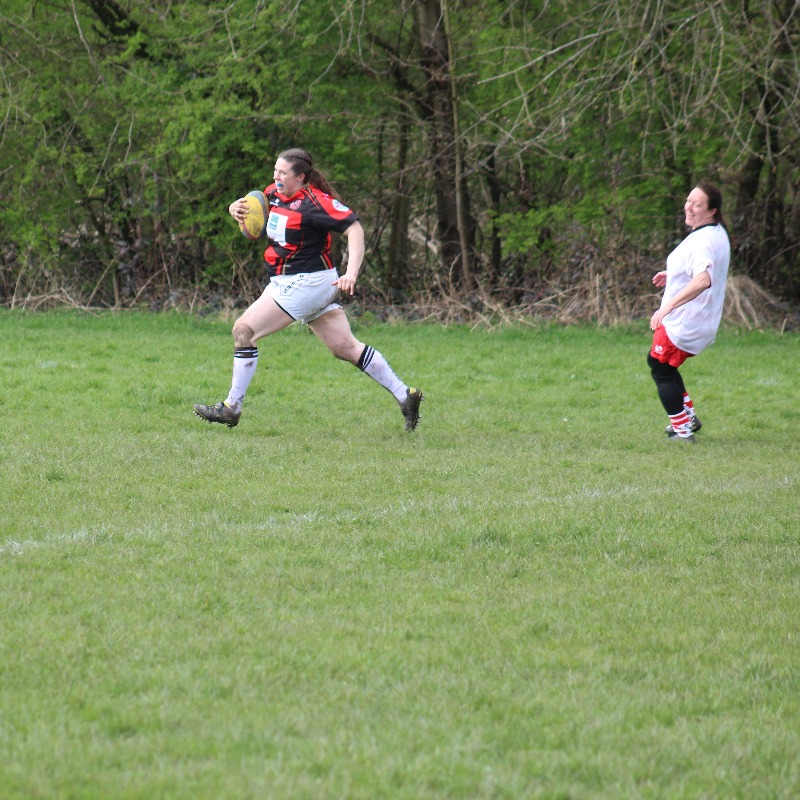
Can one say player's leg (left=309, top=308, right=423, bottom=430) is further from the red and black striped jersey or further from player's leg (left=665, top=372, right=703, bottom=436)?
player's leg (left=665, top=372, right=703, bottom=436)

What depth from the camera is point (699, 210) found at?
8.65 metres

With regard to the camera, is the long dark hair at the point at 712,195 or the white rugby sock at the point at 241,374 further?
the white rugby sock at the point at 241,374

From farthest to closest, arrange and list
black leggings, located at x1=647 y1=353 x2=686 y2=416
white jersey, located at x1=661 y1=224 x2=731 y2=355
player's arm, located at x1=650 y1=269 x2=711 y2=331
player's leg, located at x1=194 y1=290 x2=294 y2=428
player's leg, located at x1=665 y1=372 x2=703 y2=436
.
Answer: player's leg, located at x1=665 y1=372 x2=703 y2=436
black leggings, located at x1=647 y1=353 x2=686 y2=416
player's leg, located at x1=194 y1=290 x2=294 y2=428
white jersey, located at x1=661 y1=224 x2=731 y2=355
player's arm, located at x1=650 y1=269 x2=711 y2=331

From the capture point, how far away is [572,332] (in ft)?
54.1

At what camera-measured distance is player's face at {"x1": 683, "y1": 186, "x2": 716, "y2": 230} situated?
862 cm

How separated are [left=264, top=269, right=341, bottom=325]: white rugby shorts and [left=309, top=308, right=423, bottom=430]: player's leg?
232 mm

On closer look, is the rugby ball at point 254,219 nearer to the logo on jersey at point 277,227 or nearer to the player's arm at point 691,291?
the logo on jersey at point 277,227

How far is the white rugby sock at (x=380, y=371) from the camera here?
29.8 ft

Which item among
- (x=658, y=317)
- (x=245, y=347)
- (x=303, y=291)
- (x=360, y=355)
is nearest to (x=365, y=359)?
(x=360, y=355)

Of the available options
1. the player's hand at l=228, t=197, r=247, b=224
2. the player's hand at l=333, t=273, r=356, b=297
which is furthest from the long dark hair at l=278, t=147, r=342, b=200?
the player's hand at l=333, t=273, r=356, b=297

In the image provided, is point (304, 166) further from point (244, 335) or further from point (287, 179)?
point (244, 335)

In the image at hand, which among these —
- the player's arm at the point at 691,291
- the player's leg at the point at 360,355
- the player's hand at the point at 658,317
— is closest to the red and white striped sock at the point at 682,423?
the player's hand at the point at 658,317

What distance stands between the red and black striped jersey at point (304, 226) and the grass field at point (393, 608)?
125cm

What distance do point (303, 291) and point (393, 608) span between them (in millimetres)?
4397
